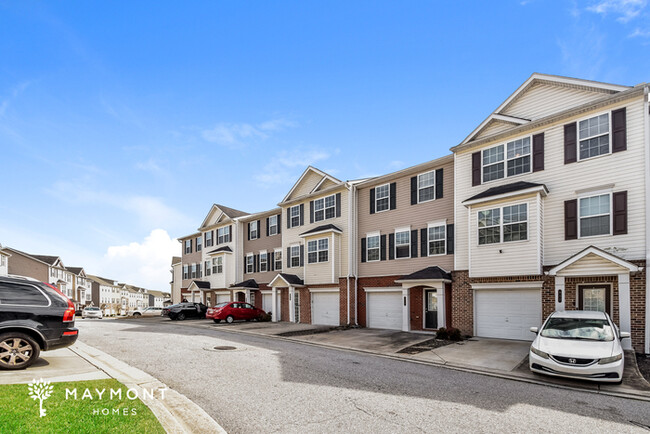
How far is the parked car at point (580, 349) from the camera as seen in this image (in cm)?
895

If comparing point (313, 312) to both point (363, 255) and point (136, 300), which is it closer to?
point (363, 255)

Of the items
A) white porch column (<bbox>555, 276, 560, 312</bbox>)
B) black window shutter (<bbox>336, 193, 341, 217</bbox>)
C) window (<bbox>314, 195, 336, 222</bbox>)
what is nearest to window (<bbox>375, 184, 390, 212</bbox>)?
black window shutter (<bbox>336, 193, 341, 217</bbox>)

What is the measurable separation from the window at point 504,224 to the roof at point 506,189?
2.01 feet

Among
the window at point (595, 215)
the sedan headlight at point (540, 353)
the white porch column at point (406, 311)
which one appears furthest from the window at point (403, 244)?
the sedan headlight at point (540, 353)

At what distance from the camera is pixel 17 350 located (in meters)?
8.33

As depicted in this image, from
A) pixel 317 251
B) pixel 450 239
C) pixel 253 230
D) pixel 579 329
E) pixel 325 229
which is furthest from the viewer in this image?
pixel 253 230

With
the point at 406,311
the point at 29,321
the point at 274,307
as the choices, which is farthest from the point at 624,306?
the point at 274,307

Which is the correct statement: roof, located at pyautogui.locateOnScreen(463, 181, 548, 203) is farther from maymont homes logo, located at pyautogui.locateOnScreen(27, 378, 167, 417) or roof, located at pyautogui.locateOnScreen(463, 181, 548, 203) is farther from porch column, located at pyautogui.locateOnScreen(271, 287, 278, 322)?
porch column, located at pyautogui.locateOnScreen(271, 287, 278, 322)

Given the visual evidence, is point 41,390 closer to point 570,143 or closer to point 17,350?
point 17,350

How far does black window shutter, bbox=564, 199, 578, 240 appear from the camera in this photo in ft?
47.6

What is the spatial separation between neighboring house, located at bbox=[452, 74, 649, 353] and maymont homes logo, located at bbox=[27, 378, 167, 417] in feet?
43.8

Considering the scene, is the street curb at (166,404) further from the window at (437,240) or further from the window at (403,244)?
the window at (403,244)

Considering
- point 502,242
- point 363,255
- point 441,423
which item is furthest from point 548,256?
point 441,423

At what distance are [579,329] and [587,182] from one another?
639 cm
